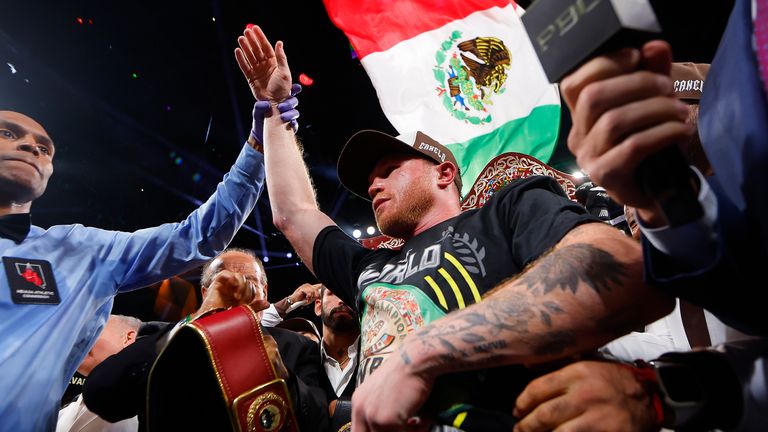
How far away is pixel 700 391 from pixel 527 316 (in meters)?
0.27

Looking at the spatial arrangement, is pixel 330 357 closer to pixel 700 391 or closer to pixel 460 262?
pixel 460 262

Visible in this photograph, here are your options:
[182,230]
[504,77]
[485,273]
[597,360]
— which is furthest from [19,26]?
[597,360]

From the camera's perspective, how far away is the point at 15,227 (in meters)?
1.85

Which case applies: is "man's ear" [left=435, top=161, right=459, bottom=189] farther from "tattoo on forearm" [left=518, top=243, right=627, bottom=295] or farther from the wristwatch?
the wristwatch

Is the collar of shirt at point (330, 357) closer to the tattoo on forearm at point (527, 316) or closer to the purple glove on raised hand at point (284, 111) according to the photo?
the purple glove on raised hand at point (284, 111)

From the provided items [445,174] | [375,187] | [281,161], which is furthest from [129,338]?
[445,174]

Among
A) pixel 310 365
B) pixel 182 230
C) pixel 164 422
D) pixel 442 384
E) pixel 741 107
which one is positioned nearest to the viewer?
pixel 741 107

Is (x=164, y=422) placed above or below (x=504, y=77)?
below

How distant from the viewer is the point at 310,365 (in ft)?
6.36

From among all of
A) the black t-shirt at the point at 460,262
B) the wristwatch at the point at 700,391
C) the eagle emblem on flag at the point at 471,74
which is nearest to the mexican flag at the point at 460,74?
the eagle emblem on flag at the point at 471,74

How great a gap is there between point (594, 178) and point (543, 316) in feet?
0.92

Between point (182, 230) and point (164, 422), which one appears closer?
point (164, 422)

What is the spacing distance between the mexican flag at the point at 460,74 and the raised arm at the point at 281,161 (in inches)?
51.9

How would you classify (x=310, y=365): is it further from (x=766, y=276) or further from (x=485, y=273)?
(x=766, y=276)
